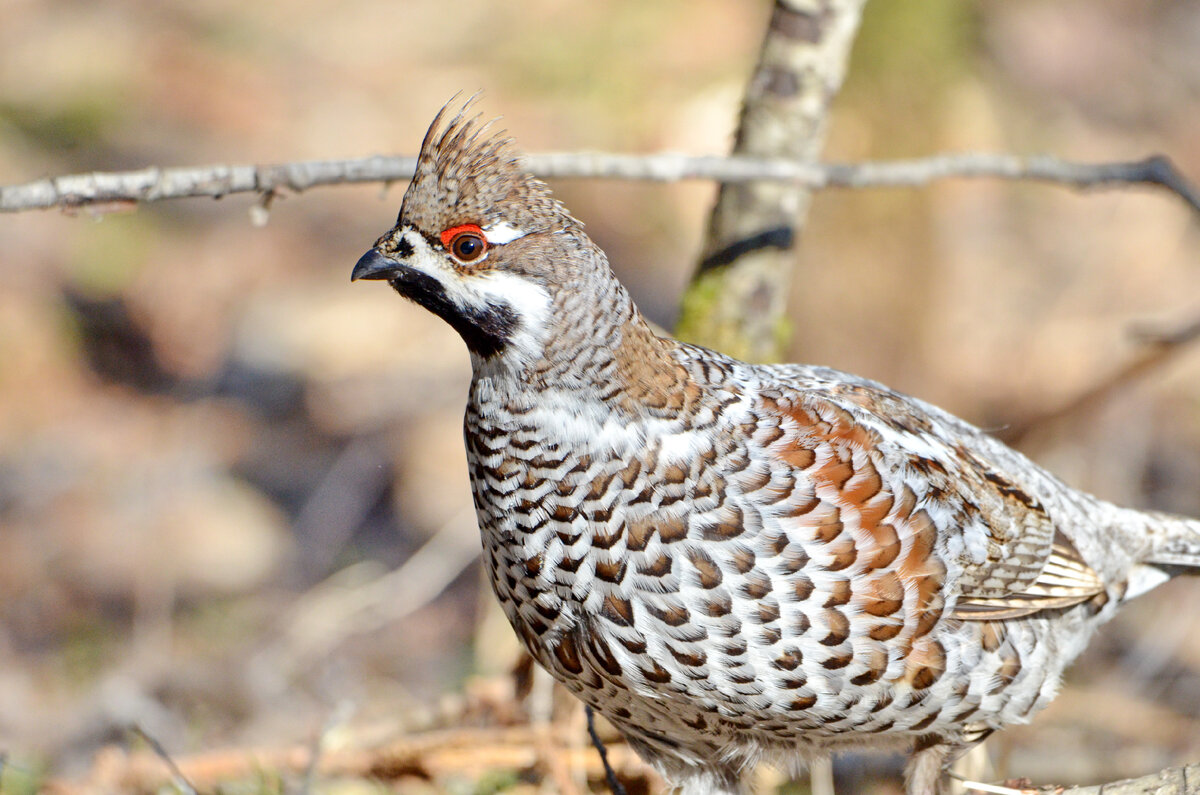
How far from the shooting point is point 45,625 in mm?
6910

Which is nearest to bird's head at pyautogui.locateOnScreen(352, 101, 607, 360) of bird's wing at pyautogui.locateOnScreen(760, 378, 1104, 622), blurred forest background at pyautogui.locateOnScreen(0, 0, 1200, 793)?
bird's wing at pyautogui.locateOnScreen(760, 378, 1104, 622)

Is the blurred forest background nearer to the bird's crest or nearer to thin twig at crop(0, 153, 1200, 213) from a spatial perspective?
thin twig at crop(0, 153, 1200, 213)

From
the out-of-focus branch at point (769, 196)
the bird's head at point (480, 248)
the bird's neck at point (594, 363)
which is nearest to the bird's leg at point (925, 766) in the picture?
the bird's neck at point (594, 363)

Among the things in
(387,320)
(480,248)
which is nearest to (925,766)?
(480,248)

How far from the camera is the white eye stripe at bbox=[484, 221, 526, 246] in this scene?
2.86m

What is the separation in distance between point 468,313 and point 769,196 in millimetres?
1682

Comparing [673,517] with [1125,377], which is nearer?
[673,517]

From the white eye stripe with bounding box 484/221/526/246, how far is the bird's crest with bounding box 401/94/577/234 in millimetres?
11

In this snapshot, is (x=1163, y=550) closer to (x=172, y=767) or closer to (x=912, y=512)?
(x=912, y=512)

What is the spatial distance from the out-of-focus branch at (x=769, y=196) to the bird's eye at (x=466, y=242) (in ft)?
5.09

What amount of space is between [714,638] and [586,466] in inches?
21.5

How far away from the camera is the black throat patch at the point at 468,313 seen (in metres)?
2.88

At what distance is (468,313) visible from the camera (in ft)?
9.48

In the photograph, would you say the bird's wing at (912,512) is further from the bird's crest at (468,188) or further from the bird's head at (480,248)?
the bird's crest at (468,188)
